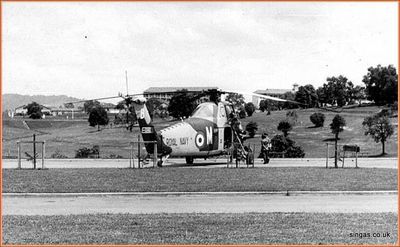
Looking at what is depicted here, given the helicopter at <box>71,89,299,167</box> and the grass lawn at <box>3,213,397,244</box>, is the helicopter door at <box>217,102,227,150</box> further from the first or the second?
the grass lawn at <box>3,213,397,244</box>

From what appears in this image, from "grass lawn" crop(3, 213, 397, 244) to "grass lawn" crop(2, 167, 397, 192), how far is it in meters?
4.90

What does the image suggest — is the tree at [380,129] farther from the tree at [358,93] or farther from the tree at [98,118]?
the tree at [358,93]

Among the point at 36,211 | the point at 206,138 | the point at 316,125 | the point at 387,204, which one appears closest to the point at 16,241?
the point at 36,211

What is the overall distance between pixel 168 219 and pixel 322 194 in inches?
244

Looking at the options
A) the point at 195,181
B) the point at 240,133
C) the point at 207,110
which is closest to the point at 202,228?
the point at 195,181

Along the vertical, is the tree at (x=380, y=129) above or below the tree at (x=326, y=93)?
below

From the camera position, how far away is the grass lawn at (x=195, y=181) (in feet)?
55.5

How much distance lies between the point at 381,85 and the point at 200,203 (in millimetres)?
115001

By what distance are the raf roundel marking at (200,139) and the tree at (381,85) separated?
97.0 m

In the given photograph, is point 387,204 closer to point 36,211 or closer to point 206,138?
point 36,211

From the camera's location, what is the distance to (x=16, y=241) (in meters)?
9.05

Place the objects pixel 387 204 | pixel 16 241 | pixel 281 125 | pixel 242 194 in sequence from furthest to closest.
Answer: pixel 281 125 < pixel 242 194 < pixel 387 204 < pixel 16 241

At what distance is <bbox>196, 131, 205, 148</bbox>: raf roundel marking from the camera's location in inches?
1117

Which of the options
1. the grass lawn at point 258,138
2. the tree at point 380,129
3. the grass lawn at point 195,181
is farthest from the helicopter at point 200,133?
the tree at point 380,129
